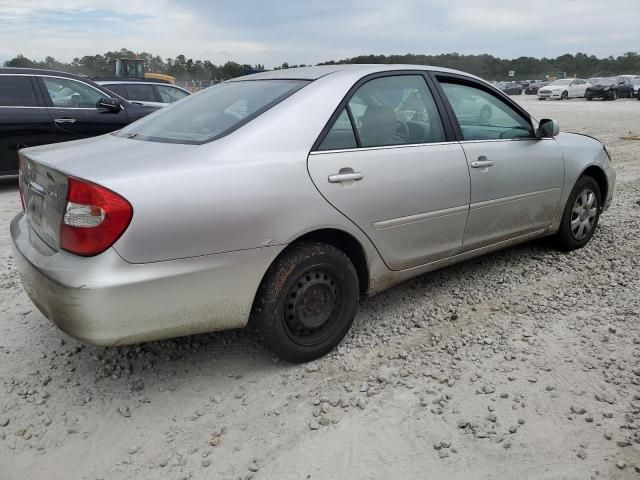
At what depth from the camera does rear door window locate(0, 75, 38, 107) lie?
291 inches

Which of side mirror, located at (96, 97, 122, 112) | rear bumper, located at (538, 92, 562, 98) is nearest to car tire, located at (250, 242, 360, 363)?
side mirror, located at (96, 97, 122, 112)

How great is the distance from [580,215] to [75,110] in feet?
22.1

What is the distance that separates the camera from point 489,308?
12.0 feet

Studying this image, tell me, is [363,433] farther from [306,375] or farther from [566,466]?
[566,466]

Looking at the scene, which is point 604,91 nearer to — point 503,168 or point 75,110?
point 75,110

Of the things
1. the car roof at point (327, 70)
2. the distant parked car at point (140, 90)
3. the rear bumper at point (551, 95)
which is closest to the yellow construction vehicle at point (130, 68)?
the distant parked car at point (140, 90)

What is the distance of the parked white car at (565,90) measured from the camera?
1401 inches

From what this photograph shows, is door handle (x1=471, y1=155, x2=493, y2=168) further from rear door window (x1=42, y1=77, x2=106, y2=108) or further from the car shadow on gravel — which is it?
rear door window (x1=42, y1=77, x2=106, y2=108)

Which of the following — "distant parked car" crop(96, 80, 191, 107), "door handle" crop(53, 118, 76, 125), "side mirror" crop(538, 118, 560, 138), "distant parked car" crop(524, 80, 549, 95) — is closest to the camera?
"side mirror" crop(538, 118, 560, 138)

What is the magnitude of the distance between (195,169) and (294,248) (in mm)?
654

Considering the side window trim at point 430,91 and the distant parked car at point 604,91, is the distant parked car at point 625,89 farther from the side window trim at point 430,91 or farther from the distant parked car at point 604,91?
the side window trim at point 430,91

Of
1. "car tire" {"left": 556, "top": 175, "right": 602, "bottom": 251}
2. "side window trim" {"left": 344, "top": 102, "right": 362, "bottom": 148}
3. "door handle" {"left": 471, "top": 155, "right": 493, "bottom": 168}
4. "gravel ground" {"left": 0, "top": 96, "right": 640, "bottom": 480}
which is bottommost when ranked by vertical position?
"gravel ground" {"left": 0, "top": 96, "right": 640, "bottom": 480}

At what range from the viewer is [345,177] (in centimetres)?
291

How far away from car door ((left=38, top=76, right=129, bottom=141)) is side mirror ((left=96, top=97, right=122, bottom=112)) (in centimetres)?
11
